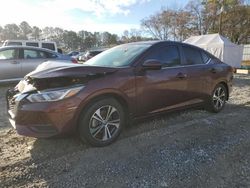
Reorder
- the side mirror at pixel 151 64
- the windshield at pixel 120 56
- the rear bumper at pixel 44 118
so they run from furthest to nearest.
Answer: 1. the windshield at pixel 120 56
2. the side mirror at pixel 151 64
3. the rear bumper at pixel 44 118

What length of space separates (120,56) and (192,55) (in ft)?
5.10

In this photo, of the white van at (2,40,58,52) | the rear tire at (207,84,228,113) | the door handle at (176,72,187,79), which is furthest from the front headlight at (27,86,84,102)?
the white van at (2,40,58,52)

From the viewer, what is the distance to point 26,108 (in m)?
3.21

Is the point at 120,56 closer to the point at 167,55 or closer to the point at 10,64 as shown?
the point at 167,55

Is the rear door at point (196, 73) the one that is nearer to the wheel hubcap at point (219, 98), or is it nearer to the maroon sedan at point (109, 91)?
the maroon sedan at point (109, 91)

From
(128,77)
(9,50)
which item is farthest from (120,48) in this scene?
(9,50)

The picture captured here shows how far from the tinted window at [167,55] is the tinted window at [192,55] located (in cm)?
27

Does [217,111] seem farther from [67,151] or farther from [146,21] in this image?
[146,21]

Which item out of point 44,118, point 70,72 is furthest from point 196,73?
point 44,118

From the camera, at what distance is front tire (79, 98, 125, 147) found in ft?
11.2

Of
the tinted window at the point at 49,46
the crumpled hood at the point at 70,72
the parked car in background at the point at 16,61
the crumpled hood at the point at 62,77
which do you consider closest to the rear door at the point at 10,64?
the parked car in background at the point at 16,61

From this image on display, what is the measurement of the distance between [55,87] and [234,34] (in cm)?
4152

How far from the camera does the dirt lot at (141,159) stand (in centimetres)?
282

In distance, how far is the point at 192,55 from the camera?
5.00m
